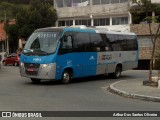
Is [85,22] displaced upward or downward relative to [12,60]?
upward

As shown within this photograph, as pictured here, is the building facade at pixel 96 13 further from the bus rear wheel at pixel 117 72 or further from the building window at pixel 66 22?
the bus rear wheel at pixel 117 72

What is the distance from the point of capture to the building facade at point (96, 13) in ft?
164

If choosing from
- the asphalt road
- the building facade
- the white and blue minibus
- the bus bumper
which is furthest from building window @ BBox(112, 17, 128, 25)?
the asphalt road

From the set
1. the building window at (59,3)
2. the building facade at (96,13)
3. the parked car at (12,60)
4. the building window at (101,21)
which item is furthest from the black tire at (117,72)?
the building window at (59,3)

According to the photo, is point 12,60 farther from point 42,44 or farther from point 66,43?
point 42,44

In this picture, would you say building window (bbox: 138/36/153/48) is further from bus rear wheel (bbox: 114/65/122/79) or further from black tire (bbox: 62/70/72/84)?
black tire (bbox: 62/70/72/84)

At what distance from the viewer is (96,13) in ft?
170

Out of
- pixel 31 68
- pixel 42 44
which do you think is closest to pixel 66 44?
pixel 42 44

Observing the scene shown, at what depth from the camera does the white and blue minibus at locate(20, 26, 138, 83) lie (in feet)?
59.5

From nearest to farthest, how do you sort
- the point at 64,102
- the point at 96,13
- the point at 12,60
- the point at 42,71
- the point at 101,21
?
the point at 64,102, the point at 42,71, the point at 12,60, the point at 96,13, the point at 101,21

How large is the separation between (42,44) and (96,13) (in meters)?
34.1

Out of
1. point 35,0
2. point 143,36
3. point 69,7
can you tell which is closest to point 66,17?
point 69,7

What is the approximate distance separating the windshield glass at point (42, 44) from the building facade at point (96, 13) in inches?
1213

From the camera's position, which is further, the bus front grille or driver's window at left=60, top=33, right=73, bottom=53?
driver's window at left=60, top=33, right=73, bottom=53
